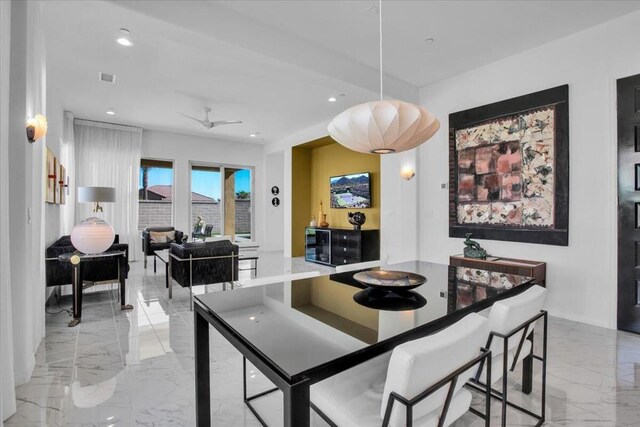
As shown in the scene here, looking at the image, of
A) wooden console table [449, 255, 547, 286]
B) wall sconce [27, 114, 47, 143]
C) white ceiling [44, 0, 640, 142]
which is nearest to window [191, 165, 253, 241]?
white ceiling [44, 0, 640, 142]

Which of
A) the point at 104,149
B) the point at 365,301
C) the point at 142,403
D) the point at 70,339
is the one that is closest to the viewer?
the point at 365,301

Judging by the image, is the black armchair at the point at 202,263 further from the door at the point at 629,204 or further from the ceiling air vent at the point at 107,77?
the door at the point at 629,204

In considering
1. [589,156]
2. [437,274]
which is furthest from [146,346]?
[589,156]

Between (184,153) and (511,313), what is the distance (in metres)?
7.67

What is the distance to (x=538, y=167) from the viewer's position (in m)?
3.59

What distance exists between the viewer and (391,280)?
182 centimetres

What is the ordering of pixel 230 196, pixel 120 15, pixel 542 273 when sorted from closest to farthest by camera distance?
1. pixel 120 15
2. pixel 542 273
3. pixel 230 196

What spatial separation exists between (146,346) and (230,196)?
6095 mm

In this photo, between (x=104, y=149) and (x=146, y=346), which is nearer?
(x=146, y=346)

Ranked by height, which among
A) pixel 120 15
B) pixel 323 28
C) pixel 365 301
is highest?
pixel 323 28

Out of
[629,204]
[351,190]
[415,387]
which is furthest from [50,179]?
[629,204]

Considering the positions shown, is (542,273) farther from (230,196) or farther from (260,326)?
(230,196)

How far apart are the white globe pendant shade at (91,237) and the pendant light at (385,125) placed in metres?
2.65

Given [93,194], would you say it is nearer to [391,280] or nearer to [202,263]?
[202,263]
